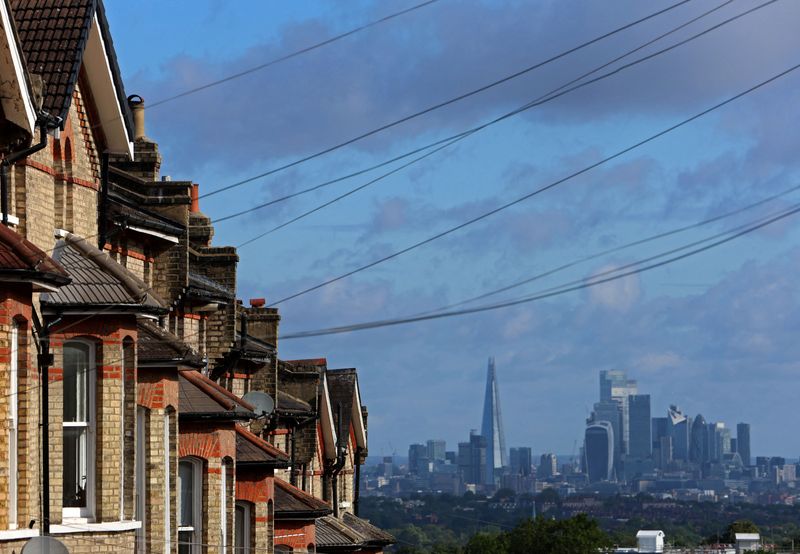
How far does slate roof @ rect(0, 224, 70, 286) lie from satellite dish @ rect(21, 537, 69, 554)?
3027 mm

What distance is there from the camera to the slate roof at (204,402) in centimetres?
3278

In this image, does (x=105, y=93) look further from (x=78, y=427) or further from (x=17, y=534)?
(x=17, y=534)

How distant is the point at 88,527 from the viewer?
83.4ft

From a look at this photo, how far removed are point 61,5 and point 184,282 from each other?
11026 mm

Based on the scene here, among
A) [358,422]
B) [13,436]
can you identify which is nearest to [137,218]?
[13,436]

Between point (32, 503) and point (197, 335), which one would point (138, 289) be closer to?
point (32, 503)

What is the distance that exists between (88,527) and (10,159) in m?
5.03

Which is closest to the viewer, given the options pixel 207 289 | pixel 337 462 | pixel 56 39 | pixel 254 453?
pixel 56 39

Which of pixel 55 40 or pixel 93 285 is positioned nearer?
pixel 93 285

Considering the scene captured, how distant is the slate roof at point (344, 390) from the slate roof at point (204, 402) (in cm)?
2762

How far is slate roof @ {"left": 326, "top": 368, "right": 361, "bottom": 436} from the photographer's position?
205 ft

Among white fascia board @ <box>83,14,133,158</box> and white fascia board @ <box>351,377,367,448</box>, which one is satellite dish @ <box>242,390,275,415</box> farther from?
white fascia board @ <box>351,377,367,448</box>

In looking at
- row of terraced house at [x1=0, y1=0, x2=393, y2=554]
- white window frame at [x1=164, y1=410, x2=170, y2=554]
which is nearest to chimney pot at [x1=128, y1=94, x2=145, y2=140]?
row of terraced house at [x1=0, y1=0, x2=393, y2=554]

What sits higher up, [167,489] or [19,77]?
[19,77]
